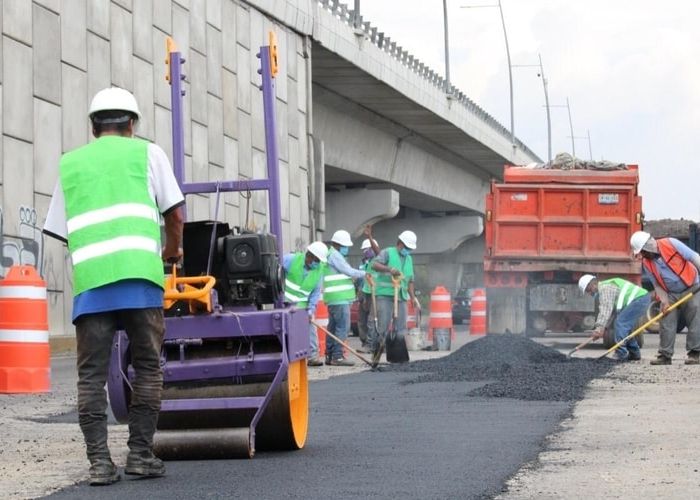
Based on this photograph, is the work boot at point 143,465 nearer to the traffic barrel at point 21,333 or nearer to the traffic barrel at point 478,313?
the traffic barrel at point 21,333

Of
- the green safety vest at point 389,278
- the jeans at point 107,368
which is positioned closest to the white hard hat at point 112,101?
the jeans at point 107,368

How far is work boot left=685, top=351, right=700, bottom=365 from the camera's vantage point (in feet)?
58.1

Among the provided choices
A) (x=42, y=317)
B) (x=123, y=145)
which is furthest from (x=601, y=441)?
(x=42, y=317)

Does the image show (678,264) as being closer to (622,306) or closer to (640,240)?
(640,240)

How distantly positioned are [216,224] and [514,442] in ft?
6.60

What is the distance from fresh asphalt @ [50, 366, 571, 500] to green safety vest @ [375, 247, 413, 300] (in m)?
8.00

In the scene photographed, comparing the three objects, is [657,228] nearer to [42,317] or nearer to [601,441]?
[42,317]

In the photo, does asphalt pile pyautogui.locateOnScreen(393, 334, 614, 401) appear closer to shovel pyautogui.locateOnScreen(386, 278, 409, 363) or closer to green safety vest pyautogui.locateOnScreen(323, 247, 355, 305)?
shovel pyautogui.locateOnScreen(386, 278, 409, 363)

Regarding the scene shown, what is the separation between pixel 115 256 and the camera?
6.89 metres

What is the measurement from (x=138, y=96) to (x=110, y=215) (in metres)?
17.1

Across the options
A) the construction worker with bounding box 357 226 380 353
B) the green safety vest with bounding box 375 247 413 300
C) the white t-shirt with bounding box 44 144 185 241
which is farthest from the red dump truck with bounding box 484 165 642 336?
the white t-shirt with bounding box 44 144 185 241

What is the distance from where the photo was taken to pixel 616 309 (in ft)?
65.7

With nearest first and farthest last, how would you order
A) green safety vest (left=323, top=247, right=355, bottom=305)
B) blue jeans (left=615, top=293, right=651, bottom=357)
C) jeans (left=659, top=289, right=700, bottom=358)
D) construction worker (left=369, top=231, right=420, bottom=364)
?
jeans (left=659, top=289, right=700, bottom=358), blue jeans (left=615, top=293, right=651, bottom=357), green safety vest (left=323, top=247, right=355, bottom=305), construction worker (left=369, top=231, right=420, bottom=364)

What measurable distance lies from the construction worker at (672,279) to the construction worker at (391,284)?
132 inches
